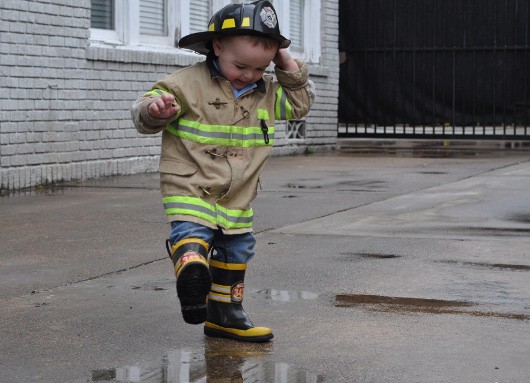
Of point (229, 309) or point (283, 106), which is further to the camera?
point (283, 106)

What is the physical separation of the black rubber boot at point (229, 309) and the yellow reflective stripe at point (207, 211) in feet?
0.67

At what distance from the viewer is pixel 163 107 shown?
15.0 feet

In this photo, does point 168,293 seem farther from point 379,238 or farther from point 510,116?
point 510,116

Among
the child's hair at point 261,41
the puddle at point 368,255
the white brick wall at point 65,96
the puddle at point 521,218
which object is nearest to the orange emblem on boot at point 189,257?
the child's hair at point 261,41

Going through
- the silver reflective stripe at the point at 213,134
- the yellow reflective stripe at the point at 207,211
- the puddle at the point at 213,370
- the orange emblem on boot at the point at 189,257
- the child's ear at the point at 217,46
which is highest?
the child's ear at the point at 217,46

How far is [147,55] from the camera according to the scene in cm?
1373

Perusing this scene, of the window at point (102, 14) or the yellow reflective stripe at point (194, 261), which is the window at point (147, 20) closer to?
the window at point (102, 14)

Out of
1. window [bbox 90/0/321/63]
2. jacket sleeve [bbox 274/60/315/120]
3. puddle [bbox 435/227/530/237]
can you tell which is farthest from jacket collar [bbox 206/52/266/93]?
window [bbox 90/0/321/63]

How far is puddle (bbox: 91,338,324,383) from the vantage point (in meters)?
4.27

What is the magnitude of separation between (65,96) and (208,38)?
774cm

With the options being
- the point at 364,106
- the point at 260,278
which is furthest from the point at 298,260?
the point at 364,106

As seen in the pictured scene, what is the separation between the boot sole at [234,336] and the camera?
488 cm

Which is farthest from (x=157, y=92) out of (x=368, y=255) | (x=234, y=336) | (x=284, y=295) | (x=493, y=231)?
(x=493, y=231)

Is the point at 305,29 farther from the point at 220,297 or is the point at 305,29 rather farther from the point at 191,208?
the point at 191,208
